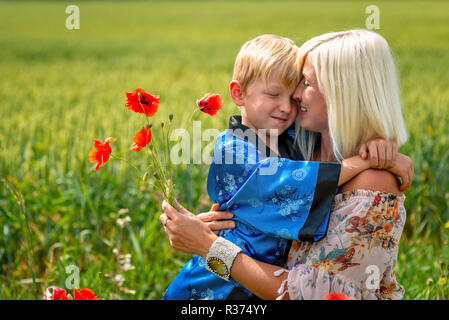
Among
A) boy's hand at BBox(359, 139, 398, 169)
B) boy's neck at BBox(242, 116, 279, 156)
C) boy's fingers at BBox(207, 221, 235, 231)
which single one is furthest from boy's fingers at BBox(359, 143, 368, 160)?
boy's fingers at BBox(207, 221, 235, 231)

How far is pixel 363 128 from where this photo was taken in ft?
4.92

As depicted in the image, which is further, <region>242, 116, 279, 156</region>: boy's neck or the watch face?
<region>242, 116, 279, 156</region>: boy's neck

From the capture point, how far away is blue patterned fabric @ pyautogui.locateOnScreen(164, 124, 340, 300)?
4.74 feet

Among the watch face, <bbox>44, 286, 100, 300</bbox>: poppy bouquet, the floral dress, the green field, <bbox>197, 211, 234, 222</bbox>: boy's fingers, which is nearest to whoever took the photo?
<bbox>44, 286, 100, 300</bbox>: poppy bouquet

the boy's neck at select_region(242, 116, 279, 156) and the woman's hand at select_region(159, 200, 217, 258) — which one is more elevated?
the boy's neck at select_region(242, 116, 279, 156)

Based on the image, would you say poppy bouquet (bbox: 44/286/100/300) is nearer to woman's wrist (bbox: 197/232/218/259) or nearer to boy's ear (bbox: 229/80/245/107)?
woman's wrist (bbox: 197/232/218/259)

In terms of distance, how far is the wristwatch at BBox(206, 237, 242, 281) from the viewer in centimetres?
150

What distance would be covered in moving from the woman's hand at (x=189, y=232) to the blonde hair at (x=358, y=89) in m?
0.49

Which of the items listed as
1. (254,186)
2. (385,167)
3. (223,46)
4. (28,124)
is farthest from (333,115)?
(223,46)

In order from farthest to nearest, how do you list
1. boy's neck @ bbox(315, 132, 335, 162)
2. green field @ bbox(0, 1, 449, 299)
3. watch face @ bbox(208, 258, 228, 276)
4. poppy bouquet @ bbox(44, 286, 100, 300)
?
green field @ bbox(0, 1, 449, 299), boy's neck @ bbox(315, 132, 335, 162), watch face @ bbox(208, 258, 228, 276), poppy bouquet @ bbox(44, 286, 100, 300)

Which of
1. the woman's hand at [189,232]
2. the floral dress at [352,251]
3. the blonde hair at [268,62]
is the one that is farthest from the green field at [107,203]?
the floral dress at [352,251]

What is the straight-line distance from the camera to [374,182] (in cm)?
144

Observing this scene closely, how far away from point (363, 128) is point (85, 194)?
71.7 inches

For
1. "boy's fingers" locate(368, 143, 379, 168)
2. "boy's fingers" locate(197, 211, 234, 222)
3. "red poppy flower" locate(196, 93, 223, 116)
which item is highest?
"red poppy flower" locate(196, 93, 223, 116)
